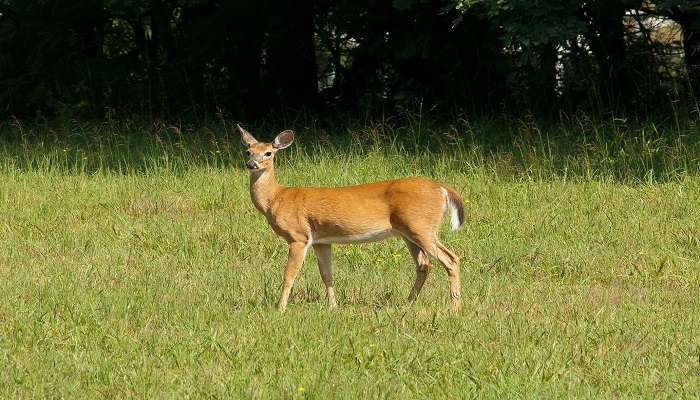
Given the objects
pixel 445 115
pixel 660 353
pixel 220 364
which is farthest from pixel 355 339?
pixel 445 115

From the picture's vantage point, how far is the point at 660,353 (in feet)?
19.1

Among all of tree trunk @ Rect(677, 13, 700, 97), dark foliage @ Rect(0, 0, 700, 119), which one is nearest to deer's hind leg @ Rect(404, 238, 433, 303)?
dark foliage @ Rect(0, 0, 700, 119)

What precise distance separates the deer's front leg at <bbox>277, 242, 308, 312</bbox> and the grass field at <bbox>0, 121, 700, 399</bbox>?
0.17 m

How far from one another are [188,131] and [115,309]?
822 centimetres

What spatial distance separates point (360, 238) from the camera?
699 cm

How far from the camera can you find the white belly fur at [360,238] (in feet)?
22.9

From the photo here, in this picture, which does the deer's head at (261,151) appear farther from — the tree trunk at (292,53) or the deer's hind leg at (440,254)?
the tree trunk at (292,53)

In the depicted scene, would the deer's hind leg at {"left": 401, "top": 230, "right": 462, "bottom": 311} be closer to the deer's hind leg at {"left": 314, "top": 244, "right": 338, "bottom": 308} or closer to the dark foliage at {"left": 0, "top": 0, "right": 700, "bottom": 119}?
the deer's hind leg at {"left": 314, "top": 244, "right": 338, "bottom": 308}

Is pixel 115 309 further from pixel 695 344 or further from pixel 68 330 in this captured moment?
pixel 695 344

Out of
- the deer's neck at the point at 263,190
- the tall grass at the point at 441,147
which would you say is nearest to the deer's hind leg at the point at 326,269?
the deer's neck at the point at 263,190

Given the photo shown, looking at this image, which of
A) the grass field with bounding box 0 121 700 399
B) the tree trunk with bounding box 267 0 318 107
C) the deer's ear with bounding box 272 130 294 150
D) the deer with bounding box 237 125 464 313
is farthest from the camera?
the tree trunk with bounding box 267 0 318 107

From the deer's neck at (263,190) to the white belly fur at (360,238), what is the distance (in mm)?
398

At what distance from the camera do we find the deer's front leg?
22.3 ft

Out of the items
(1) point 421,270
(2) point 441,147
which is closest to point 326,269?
(1) point 421,270
